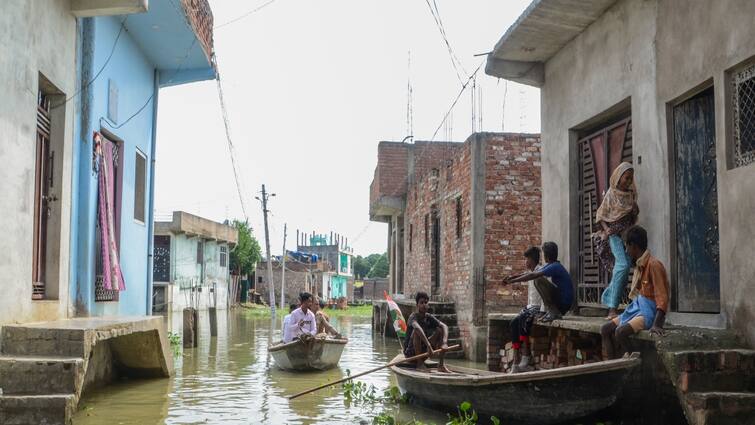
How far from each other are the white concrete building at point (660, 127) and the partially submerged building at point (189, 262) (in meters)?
26.0

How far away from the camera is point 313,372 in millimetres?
14516

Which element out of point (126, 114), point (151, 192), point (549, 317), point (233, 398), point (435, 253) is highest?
point (126, 114)

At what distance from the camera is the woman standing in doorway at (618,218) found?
809 centimetres

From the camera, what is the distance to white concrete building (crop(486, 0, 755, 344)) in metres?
6.43

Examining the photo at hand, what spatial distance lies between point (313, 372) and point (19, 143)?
796 centimetres

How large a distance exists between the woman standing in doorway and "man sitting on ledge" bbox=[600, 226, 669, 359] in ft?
2.24

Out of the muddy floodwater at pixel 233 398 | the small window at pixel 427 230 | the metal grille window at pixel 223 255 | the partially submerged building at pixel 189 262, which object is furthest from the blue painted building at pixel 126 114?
the metal grille window at pixel 223 255

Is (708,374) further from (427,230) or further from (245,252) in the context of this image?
(245,252)

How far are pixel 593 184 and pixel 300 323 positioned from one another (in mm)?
6868

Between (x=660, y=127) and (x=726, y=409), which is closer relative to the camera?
(x=726, y=409)

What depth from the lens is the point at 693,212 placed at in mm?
7590

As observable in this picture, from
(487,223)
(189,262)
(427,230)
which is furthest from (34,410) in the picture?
(189,262)

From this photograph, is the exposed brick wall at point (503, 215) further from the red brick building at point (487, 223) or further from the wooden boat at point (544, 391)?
the wooden boat at point (544, 391)

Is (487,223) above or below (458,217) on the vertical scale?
below
